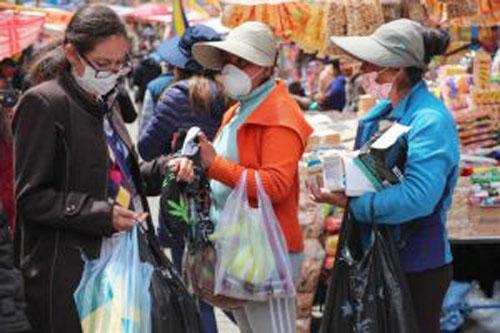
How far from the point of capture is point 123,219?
3037 mm

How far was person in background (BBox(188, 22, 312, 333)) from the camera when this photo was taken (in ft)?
11.6

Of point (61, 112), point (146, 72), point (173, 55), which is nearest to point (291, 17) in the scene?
point (173, 55)

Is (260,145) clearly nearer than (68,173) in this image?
No

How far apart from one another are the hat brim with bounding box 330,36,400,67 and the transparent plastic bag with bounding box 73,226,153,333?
1143 mm

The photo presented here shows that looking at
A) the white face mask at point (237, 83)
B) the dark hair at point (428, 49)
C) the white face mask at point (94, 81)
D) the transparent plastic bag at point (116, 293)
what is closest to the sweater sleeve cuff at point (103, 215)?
the transparent plastic bag at point (116, 293)

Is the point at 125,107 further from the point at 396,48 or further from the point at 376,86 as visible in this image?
the point at 396,48

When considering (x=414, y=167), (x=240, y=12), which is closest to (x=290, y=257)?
(x=414, y=167)

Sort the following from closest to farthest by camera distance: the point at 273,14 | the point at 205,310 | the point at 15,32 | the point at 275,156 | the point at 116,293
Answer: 1. the point at 116,293
2. the point at 275,156
3. the point at 205,310
4. the point at 273,14
5. the point at 15,32

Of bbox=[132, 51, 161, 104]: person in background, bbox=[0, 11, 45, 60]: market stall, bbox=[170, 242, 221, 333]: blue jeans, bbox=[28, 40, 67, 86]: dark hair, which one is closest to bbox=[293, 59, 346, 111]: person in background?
bbox=[132, 51, 161, 104]: person in background

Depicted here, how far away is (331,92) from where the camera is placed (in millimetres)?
11375

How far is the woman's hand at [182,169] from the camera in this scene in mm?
3402

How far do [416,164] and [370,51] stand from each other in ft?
1.60

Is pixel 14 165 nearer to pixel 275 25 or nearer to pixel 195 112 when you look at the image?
pixel 195 112

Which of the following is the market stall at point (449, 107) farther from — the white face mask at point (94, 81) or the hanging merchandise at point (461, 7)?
the white face mask at point (94, 81)
